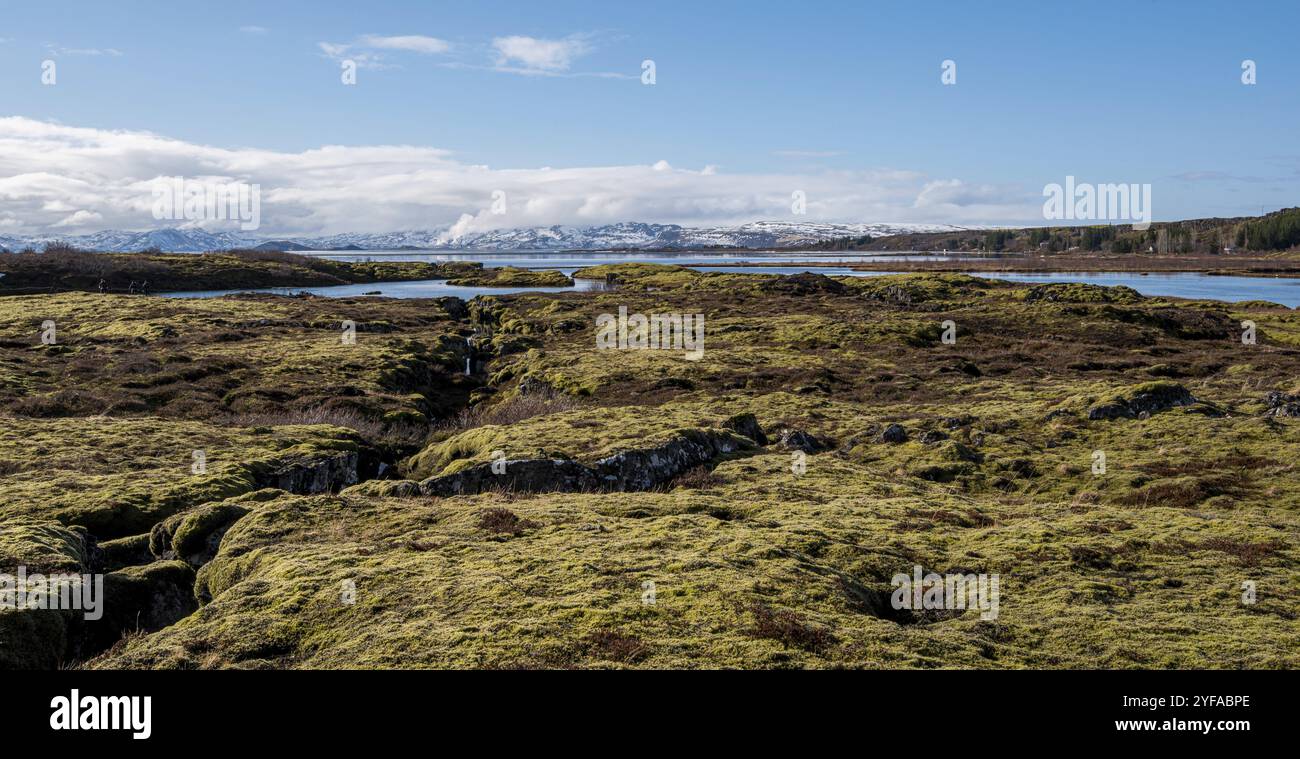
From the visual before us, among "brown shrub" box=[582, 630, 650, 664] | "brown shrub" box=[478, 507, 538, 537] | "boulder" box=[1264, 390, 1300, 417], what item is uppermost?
"boulder" box=[1264, 390, 1300, 417]

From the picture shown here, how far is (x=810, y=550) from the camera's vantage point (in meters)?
17.6

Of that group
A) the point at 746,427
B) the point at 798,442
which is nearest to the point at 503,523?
the point at 798,442

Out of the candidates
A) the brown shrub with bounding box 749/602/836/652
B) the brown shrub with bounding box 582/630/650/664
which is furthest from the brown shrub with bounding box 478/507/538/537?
the brown shrub with bounding box 749/602/836/652

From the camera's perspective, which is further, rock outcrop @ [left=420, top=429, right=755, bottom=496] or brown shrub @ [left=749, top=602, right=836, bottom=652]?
rock outcrop @ [left=420, top=429, right=755, bottom=496]

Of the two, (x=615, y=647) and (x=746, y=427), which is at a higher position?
(x=615, y=647)

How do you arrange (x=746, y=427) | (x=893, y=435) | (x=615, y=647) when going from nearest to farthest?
(x=615, y=647) → (x=893, y=435) → (x=746, y=427)

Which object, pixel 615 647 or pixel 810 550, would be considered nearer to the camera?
pixel 615 647

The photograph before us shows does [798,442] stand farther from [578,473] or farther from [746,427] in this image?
[578,473]

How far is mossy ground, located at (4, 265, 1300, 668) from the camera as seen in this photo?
1178 centimetres

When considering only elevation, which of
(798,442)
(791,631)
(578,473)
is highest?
(791,631)

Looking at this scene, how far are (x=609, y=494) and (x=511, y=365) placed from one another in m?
45.8

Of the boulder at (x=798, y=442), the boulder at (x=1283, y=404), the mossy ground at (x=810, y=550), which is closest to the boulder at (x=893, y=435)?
the mossy ground at (x=810, y=550)

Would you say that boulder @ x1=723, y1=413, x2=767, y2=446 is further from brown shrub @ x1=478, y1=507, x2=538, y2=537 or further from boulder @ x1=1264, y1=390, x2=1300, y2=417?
boulder @ x1=1264, y1=390, x2=1300, y2=417
